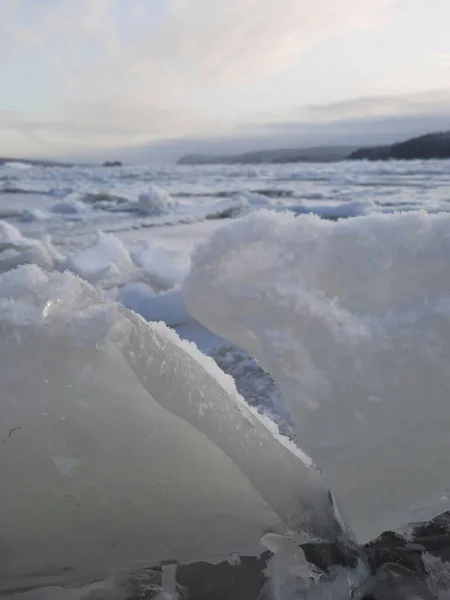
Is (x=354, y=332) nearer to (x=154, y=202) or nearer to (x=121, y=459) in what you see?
(x=121, y=459)

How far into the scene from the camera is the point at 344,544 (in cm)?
117

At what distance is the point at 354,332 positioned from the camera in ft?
4.68

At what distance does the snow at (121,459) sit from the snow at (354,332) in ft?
0.49

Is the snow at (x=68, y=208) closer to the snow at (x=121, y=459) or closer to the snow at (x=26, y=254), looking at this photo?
the snow at (x=26, y=254)

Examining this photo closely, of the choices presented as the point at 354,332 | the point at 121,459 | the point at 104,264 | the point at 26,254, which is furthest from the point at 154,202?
the point at 121,459

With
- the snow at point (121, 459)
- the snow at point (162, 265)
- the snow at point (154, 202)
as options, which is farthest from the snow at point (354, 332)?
the snow at point (154, 202)

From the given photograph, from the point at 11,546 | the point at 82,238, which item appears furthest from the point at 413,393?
the point at 82,238

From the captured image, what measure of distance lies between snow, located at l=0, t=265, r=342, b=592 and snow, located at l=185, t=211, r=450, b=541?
0.15 m

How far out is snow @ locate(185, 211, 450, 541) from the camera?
4.25 feet

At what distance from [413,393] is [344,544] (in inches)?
17.0

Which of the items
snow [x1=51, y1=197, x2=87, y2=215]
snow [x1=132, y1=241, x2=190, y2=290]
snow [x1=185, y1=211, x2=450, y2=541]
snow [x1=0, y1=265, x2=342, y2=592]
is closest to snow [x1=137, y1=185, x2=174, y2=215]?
snow [x1=51, y1=197, x2=87, y2=215]

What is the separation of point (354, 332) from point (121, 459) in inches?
27.3

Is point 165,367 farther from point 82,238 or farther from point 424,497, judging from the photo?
point 82,238

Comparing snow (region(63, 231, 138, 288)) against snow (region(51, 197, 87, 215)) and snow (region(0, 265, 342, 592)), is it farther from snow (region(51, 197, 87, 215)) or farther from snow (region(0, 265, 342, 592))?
snow (region(51, 197, 87, 215))
